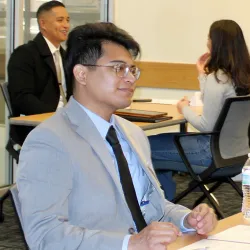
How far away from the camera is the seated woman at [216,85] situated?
4707 mm

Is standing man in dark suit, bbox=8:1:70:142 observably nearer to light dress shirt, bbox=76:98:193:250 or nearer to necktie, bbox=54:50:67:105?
necktie, bbox=54:50:67:105

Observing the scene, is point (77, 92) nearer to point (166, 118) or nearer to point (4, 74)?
point (166, 118)

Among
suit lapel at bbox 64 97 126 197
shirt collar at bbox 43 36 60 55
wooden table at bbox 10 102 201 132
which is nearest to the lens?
suit lapel at bbox 64 97 126 197

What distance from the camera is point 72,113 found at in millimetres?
2262

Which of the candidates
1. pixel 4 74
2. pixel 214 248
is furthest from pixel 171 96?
pixel 214 248

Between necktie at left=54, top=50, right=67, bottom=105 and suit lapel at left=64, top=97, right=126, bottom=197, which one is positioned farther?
necktie at left=54, top=50, right=67, bottom=105

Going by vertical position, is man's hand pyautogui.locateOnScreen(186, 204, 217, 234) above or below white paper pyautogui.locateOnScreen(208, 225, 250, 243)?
above

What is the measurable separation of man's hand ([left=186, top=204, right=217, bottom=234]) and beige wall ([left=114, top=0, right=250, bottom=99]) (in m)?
4.97

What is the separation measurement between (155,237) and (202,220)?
308 mm

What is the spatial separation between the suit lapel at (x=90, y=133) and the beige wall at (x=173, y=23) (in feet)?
16.2

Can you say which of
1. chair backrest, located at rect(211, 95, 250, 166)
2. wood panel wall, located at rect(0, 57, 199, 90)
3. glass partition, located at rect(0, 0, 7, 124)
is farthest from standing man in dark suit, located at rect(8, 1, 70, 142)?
wood panel wall, located at rect(0, 57, 199, 90)

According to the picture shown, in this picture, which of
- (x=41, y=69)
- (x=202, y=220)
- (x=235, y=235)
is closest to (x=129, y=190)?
(x=202, y=220)

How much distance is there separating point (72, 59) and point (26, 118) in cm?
243

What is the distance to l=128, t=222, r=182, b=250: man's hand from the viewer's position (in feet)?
5.99
